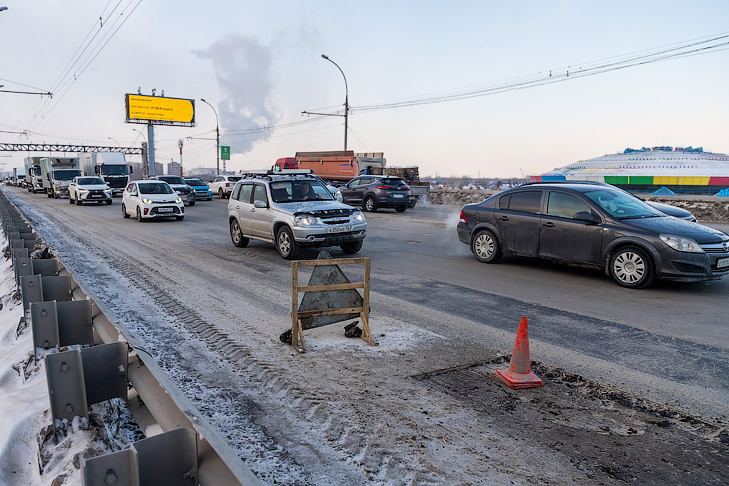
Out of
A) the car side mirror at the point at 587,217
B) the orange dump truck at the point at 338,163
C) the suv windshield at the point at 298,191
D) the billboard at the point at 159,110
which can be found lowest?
the car side mirror at the point at 587,217

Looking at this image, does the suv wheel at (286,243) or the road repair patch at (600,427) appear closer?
the road repair patch at (600,427)

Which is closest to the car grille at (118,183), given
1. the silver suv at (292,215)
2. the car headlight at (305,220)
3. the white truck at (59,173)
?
the white truck at (59,173)

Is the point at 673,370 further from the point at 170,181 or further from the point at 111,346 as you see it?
the point at 170,181

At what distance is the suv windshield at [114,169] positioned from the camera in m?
37.5

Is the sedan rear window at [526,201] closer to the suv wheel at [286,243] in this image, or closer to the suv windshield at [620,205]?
the suv windshield at [620,205]

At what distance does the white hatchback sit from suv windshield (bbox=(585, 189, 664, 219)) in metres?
15.0

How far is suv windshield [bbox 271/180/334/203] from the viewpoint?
10953 mm

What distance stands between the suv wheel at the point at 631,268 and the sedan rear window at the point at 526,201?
170cm

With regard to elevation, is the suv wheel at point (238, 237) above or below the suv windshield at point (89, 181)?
below

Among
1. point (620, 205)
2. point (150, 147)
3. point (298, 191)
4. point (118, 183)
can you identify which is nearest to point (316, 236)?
point (298, 191)

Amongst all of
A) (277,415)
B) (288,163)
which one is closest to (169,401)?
(277,415)

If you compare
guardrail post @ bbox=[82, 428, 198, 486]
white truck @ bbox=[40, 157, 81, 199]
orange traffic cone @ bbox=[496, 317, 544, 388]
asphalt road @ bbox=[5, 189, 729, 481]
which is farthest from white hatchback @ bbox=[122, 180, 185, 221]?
white truck @ bbox=[40, 157, 81, 199]

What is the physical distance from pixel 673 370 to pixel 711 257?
372cm

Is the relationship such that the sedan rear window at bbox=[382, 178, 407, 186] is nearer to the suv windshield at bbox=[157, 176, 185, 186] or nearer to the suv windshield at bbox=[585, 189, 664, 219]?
the suv windshield at bbox=[157, 176, 185, 186]
